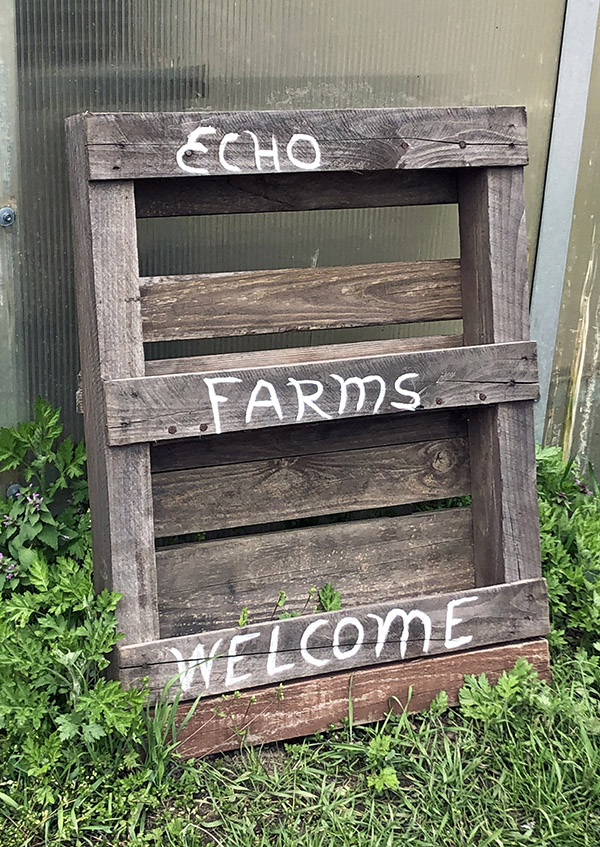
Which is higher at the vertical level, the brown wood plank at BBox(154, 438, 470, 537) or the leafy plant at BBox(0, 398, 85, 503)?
the leafy plant at BBox(0, 398, 85, 503)

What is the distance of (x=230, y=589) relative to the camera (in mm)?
2486

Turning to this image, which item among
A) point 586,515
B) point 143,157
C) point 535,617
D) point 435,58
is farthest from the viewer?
point 586,515

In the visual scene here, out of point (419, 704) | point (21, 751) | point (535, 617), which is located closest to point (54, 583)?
point (21, 751)

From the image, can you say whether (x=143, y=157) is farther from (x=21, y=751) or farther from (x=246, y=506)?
(x=21, y=751)

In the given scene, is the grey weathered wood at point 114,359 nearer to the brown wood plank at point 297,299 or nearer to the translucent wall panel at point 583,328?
the brown wood plank at point 297,299

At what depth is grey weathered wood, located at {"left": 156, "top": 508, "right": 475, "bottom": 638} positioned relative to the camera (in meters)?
2.44

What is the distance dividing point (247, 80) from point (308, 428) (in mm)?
1129

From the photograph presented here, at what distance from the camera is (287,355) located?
247 cm

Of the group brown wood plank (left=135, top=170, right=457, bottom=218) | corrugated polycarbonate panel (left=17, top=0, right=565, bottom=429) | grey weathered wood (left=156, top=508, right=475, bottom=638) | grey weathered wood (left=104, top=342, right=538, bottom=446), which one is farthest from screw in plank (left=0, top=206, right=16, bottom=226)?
grey weathered wood (left=156, top=508, right=475, bottom=638)

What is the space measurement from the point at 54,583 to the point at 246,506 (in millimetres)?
583

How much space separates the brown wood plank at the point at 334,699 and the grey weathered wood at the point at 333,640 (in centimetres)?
3

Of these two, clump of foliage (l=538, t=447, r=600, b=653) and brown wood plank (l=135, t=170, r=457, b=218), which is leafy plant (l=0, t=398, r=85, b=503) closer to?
brown wood plank (l=135, t=170, r=457, b=218)

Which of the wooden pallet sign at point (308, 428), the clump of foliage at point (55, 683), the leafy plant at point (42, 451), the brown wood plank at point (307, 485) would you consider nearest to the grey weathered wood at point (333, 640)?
the wooden pallet sign at point (308, 428)

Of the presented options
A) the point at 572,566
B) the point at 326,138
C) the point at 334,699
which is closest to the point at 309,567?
the point at 334,699
